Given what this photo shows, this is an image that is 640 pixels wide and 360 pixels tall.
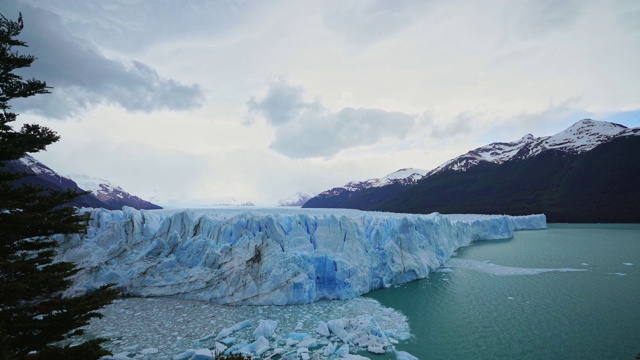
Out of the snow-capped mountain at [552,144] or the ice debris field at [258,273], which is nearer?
the ice debris field at [258,273]

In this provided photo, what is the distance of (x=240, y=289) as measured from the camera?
1622 cm

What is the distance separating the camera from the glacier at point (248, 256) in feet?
54.3

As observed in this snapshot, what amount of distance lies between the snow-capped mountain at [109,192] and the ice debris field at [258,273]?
356ft

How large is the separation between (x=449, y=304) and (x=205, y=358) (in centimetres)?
1186

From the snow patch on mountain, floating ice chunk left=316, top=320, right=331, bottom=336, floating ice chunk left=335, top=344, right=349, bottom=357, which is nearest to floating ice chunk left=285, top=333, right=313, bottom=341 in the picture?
floating ice chunk left=316, top=320, right=331, bottom=336

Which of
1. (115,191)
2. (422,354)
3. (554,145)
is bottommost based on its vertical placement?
(422,354)

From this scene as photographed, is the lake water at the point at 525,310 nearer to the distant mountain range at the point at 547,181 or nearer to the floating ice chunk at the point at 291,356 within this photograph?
the floating ice chunk at the point at 291,356

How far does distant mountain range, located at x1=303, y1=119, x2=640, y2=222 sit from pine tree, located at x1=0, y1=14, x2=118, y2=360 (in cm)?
8422

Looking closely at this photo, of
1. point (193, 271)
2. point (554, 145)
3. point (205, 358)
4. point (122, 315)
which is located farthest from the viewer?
point (554, 145)

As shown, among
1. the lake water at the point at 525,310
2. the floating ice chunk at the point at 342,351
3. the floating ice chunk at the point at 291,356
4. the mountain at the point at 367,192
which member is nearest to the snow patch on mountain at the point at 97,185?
the mountain at the point at 367,192

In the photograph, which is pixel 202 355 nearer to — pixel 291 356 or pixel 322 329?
pixel 291 356

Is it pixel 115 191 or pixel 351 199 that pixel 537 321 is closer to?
pixel 351 199

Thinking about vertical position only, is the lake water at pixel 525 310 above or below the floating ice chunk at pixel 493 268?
below

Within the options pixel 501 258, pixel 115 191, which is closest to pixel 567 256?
pixel 501 258
